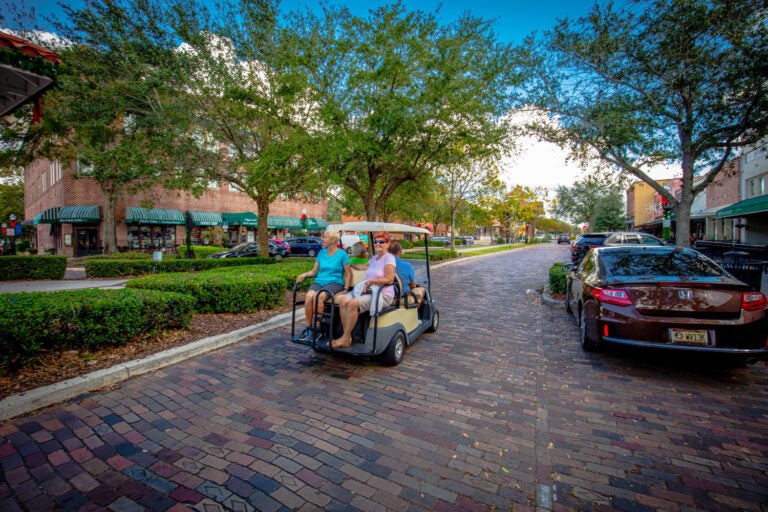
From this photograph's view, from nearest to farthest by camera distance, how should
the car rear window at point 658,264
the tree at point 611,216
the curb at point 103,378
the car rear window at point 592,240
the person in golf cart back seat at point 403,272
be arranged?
1. the curb at point 103,378
2. the car rear window at point 658,264
3. the person in golf cart back seat at point 403,272
4. the car rear window at point 592,240
5. the tree at point 611,216

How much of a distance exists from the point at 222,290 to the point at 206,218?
2650cm

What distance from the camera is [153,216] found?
2664 centimetres

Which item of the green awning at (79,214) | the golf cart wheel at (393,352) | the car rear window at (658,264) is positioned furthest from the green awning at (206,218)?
the car rear window at (658,264)

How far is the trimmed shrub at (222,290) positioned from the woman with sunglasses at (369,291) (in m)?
3.26

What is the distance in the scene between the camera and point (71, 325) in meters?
4.22

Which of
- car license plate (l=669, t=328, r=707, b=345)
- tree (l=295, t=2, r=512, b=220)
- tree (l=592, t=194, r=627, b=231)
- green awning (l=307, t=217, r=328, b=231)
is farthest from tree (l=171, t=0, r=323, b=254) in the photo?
tree (l=592, t=194, r=627, b=231)

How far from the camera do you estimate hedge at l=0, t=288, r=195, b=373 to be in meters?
3.73

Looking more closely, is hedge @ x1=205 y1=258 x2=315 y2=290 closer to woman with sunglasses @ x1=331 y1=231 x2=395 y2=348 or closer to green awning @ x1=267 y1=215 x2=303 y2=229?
woman with sunglasses @ x1=331 y1=231 x2=395 y2=348

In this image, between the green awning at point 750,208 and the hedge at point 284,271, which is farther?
the green awning at point 750,208

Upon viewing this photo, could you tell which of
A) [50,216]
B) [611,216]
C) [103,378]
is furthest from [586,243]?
[611,216]

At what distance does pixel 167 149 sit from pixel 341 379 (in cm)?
1303

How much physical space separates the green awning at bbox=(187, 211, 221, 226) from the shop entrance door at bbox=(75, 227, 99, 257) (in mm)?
6540

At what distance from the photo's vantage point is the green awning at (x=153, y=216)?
84.3 ft

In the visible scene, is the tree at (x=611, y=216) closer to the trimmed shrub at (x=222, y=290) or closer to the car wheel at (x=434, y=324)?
the car wheel at (x=434, y=324)
